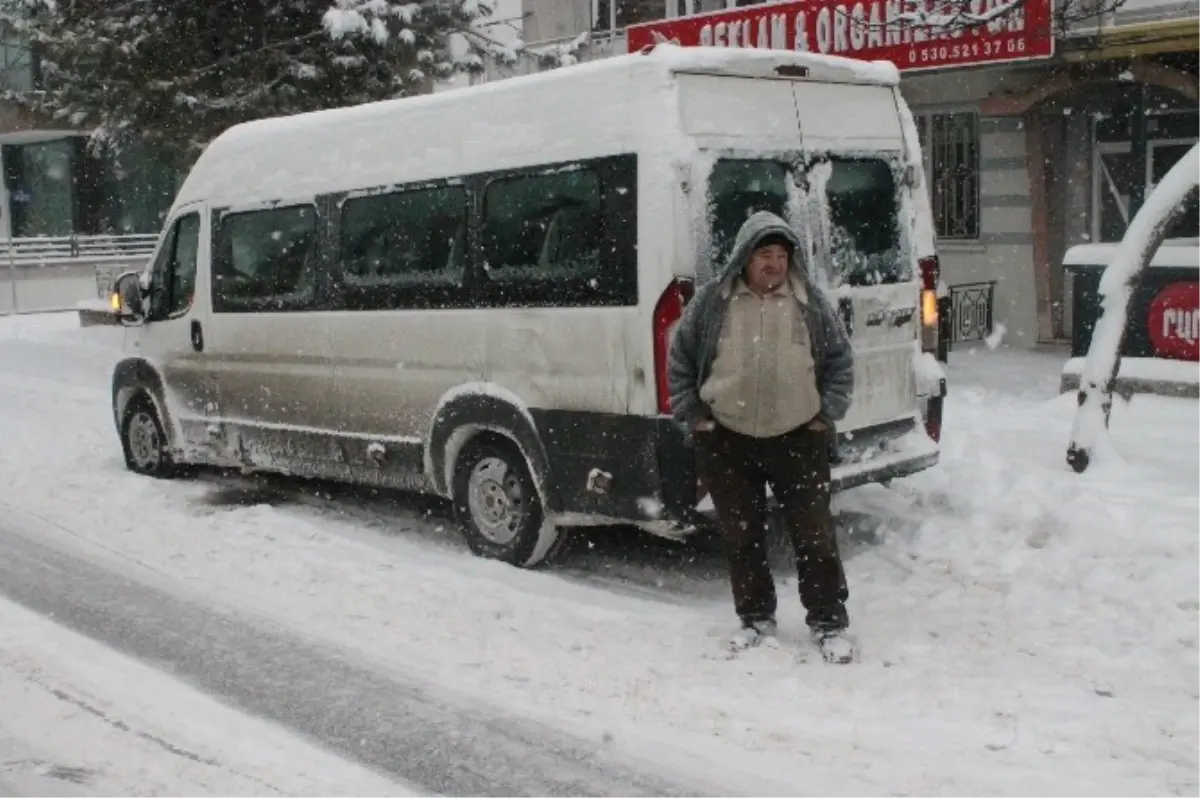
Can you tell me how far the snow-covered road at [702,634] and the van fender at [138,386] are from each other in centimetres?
70

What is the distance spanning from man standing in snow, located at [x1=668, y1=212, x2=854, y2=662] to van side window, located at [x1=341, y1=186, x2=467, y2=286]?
208 centimetres

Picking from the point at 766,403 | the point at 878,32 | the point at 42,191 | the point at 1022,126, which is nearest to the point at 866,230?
the point at 766,403

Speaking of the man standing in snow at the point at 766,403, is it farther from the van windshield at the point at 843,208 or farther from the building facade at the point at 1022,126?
the building facade at the point at 1022,126

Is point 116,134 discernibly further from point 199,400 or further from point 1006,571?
point 1006,571

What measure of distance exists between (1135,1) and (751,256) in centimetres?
1221

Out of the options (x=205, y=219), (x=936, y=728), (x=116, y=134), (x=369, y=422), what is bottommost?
(x=936, y=728)

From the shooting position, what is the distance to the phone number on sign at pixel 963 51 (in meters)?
14.8

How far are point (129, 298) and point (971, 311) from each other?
11.3 m

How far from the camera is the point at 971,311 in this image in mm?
17406

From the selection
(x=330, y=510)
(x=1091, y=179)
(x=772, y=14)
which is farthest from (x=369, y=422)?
(x=1091, y=179)

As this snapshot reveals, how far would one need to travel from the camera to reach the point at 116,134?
19328 millimetres

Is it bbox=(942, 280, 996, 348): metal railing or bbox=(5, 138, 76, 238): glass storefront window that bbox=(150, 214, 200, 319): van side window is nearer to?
bbox=(942, 280, 996, 348): metal railing

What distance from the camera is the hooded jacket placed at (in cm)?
543

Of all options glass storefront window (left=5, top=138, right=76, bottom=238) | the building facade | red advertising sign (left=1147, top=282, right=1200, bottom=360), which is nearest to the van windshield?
red advertising sign (left=1147, top=282, right=1200, bottom=360)
